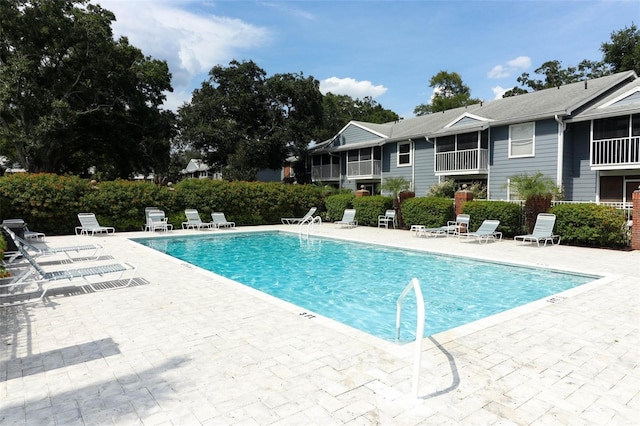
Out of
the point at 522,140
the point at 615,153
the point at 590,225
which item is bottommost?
the point at 590,225

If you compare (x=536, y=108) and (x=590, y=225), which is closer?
(x=590, y=225)

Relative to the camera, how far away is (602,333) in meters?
4.80

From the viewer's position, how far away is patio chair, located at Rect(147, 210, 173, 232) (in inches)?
682

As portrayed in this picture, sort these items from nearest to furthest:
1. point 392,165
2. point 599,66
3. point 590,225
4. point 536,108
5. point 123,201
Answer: point 590,225, point 123,201, point 536,108, point 392,165, point 599,66

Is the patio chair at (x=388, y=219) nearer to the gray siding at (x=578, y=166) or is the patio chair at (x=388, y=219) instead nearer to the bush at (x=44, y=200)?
the gray siding at (x=578, y=166)

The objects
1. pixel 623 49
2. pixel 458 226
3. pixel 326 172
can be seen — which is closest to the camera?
pixel 458 226

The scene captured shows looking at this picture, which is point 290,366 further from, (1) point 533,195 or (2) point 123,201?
(2) point 123,201

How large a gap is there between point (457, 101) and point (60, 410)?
4705 centimetres

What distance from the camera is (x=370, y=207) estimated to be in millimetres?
20469

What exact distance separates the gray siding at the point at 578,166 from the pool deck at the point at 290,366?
12.9 meters

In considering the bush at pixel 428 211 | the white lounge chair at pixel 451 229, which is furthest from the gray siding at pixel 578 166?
the bush at pixel 428 211

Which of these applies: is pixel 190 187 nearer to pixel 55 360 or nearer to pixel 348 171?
pixel 348 171

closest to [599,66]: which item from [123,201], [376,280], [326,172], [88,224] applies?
[326,172]

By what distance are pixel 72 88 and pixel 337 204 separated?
18678 millimetres
